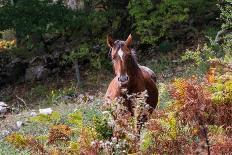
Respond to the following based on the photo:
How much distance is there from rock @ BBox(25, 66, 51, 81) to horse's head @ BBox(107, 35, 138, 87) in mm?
19109

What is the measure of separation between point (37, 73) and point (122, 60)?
19.5m

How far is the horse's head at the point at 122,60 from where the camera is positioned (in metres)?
8.90

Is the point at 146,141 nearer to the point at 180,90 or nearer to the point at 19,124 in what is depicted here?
the point at 180,90

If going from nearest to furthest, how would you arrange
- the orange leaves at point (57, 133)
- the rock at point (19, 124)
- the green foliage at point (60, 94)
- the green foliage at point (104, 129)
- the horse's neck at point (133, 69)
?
the green foliage at point (104, 129), the orange leaves at point (57, 133), the horse's neck at point (133, 69), the rock at point (19, 124), the green foliage at point (60, 94)

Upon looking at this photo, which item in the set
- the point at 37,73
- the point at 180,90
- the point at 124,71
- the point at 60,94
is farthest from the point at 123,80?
the point at 37,73

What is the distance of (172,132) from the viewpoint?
5.88 m

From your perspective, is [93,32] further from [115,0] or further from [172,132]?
[172,132]

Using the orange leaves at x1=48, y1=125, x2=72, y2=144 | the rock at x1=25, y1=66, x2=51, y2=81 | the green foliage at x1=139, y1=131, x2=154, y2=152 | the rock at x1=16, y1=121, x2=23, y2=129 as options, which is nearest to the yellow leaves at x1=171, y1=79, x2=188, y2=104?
the green foliage at x1=139, y1=131, x2=154, y2=152

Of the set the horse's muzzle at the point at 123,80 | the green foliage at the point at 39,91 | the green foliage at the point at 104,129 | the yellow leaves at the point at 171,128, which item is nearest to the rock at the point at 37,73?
the green foliage at the point at 39,91

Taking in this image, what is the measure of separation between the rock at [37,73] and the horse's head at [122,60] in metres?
19.1

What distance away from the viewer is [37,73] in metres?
28.1

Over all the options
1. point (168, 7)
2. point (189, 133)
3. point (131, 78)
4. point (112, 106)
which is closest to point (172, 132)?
point (189, 133)

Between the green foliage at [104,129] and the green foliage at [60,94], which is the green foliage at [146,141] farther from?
the green foliage at [60,94]

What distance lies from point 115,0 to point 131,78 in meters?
19.1
